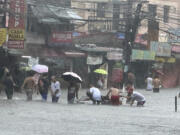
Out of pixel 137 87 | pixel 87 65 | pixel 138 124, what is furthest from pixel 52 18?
pixel 138 124

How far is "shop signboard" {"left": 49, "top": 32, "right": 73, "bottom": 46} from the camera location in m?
40.6

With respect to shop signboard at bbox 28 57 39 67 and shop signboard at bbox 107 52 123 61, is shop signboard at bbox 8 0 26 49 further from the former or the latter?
shop signboard at bbox 107 52 123 61

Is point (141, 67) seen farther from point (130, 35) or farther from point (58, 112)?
point (58, 112)

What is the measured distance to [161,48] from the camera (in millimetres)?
50125

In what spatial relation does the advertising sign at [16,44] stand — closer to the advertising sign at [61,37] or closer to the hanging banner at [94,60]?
the advertising sign at [61,37]

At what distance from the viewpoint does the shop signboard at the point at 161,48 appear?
48081mm

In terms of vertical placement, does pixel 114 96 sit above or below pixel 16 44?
below

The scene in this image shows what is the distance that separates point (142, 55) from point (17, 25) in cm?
1684

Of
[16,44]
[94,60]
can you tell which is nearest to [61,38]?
[94,60]

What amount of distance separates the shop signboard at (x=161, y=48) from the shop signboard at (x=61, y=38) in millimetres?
9217

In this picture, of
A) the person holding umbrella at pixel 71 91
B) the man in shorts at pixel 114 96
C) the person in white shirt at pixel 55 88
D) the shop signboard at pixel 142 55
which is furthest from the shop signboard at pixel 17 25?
the shop signboard at pixel 142 55

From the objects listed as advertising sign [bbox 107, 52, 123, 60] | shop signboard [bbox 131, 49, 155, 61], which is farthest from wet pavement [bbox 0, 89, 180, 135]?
shop signboard [bbox 131, 49, 155, 61]

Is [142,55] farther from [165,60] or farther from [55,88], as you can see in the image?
[55,88]

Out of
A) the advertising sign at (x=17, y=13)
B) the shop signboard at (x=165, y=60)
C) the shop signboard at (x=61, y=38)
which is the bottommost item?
the shop signboard at (x=165, y=60)
